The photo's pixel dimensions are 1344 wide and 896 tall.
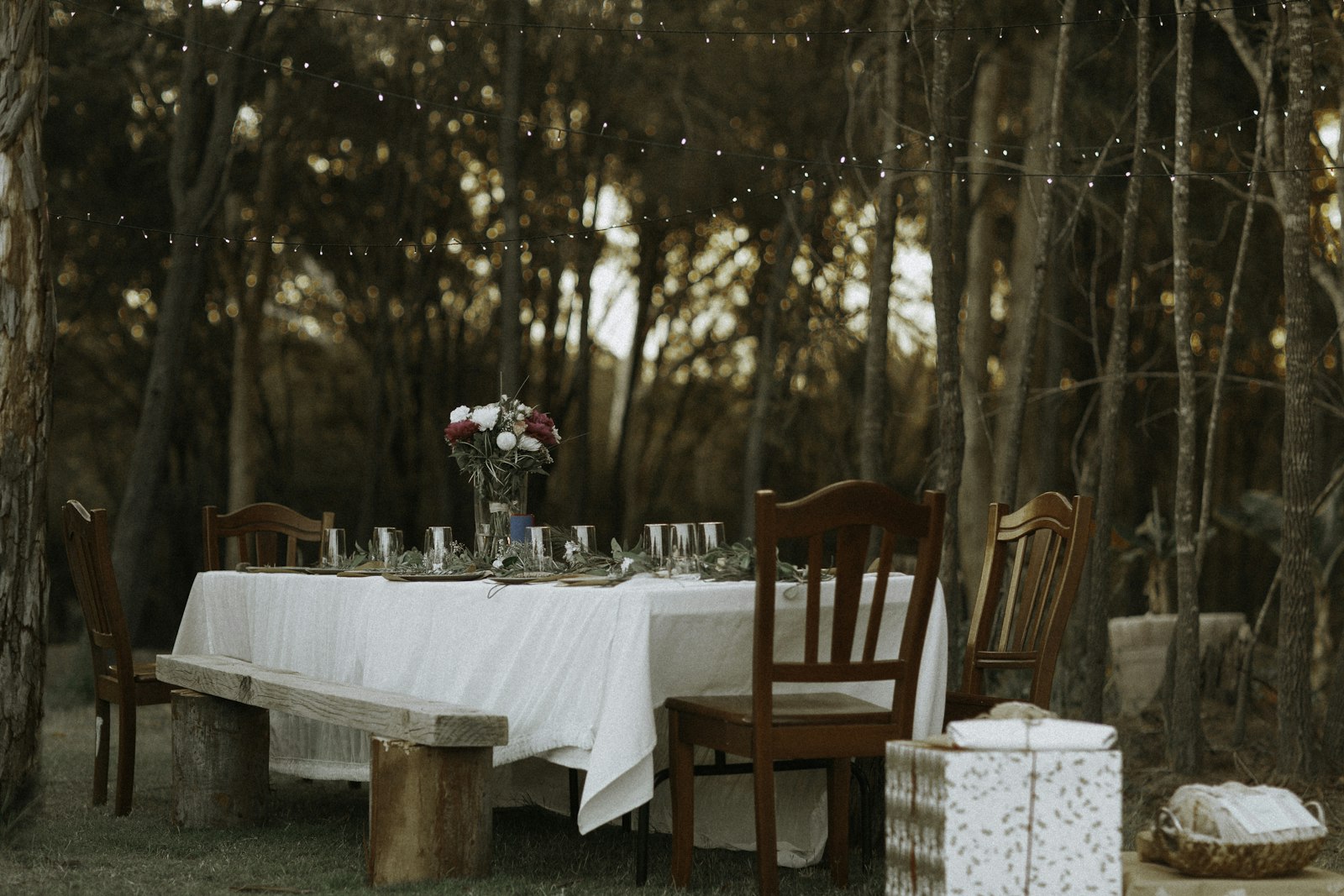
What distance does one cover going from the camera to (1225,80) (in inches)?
313

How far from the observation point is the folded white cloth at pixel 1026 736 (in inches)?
94.2

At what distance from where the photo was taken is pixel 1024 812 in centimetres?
237

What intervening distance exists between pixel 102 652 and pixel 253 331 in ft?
21.5

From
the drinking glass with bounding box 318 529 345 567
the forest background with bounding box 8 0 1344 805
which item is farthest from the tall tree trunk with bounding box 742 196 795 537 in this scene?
the drinking glass with bounding box 318 529 345 567

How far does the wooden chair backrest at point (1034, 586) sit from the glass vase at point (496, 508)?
1309mm

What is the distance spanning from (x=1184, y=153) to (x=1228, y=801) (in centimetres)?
342

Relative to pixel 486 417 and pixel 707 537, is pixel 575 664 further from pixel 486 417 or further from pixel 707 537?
pixel 486 417

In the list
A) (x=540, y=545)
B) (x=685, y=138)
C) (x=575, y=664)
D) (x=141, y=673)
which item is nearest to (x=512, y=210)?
(x=685, y=138)

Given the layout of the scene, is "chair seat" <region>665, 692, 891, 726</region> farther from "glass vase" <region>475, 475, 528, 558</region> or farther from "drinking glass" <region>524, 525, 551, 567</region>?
"glass vase" <region>475, 475, 528, 558</region>

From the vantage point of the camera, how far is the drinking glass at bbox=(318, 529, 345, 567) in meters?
4.37

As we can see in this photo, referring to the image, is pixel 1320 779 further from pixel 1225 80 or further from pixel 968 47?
pixel 968 47

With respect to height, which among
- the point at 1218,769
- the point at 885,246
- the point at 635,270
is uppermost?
the point at 635,270

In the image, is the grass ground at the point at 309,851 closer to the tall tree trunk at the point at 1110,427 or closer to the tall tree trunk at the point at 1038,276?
the tall tree trunk at the point at 1110,427

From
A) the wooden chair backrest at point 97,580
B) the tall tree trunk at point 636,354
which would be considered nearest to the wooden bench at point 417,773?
the wooden chair backrest at point 97,580
